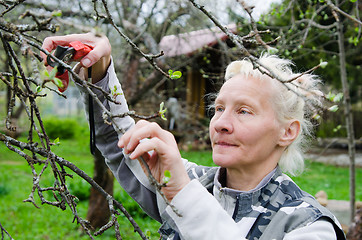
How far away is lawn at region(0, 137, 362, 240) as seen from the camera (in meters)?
5.89

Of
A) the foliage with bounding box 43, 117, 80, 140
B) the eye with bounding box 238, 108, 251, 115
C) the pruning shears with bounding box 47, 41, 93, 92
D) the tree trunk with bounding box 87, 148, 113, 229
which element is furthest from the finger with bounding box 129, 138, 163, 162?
the foliage with bounding box 43, 117, 80, 140

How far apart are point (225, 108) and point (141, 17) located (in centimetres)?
389

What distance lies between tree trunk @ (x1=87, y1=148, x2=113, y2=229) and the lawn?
11.1 inches

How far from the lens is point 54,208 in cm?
711

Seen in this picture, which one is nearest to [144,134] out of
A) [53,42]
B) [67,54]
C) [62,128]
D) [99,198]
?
[67,54]

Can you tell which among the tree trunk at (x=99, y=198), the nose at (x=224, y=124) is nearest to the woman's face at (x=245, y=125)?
the nose at (x=224, y=124)

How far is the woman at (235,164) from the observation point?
4.18 ft

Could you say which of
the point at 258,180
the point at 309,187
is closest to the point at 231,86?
the point at 258,180

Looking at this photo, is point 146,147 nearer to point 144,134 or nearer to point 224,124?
point 144,134

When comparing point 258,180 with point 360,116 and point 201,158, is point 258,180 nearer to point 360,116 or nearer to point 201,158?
point 201,158

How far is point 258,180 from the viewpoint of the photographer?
165cm

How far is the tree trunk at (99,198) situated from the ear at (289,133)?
343 centimetres

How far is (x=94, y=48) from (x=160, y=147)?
470 millimetres

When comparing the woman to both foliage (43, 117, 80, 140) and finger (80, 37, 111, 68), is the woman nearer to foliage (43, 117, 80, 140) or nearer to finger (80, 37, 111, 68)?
finger (80, 37, 111, 68)
